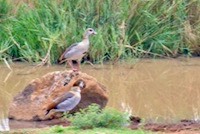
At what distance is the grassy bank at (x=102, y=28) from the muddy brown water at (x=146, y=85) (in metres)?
0.34

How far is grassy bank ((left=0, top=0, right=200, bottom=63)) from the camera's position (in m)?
15.1

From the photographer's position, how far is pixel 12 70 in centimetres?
1443

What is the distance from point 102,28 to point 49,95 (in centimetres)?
549

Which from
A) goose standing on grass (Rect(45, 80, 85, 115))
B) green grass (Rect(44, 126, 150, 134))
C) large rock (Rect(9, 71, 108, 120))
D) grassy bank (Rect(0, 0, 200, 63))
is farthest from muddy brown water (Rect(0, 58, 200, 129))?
green grass (Rect(44, 126, 150, 134))

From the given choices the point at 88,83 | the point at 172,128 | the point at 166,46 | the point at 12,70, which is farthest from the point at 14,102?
the point at 166,46

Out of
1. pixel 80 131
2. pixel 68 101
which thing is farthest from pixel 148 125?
pixel 68 101

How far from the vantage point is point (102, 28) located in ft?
51.0

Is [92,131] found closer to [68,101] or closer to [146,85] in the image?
[68,101]

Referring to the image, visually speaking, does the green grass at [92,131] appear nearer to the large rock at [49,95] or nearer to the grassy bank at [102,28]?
the large rock at [49,95]

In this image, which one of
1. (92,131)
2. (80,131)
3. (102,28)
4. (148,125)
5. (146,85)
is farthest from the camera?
(102,28)

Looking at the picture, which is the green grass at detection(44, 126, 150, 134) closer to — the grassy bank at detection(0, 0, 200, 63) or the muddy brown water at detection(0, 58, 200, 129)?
the muddy brown water at detection(0, 58, 200, 129)

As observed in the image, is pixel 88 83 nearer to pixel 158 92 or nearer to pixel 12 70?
pixel 158 92

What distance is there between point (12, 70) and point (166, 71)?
317 cm

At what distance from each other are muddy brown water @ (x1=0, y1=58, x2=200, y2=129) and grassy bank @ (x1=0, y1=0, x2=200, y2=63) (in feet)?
1.13
